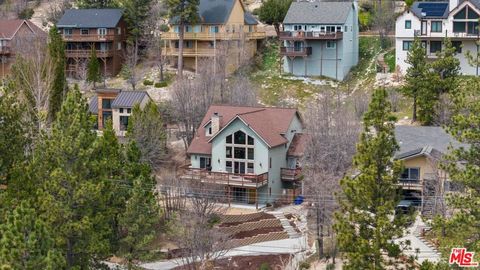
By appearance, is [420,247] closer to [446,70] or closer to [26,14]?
[446,70]

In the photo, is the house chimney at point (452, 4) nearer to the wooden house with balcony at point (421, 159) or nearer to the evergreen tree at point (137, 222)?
the wooden house with balcony at point (421, 159)

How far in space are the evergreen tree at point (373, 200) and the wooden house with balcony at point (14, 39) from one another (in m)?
46.7

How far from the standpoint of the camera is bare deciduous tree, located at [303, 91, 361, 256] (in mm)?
40000

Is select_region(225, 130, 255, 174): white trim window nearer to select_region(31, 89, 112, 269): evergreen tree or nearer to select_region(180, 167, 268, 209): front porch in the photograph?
select_region(180, 167, 268, 209): front porch

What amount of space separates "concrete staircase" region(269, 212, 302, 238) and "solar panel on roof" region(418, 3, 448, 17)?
24.4m

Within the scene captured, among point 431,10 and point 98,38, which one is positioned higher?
point 431,10

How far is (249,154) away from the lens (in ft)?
164

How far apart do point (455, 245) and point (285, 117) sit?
24.1m

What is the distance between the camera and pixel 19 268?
28.3 metres

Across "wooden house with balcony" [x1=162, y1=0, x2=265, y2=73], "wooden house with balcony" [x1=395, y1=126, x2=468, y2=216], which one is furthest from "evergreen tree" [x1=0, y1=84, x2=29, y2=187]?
"wooden house with balcony" [x1=162, y1=0, x2=265, y2=73]

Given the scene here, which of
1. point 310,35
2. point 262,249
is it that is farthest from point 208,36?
point 262,249

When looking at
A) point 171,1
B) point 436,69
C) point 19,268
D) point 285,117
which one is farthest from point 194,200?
point 171,1

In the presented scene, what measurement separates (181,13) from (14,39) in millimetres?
17290

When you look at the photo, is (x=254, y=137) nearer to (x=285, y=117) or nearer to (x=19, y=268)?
(x=285, y=117)
